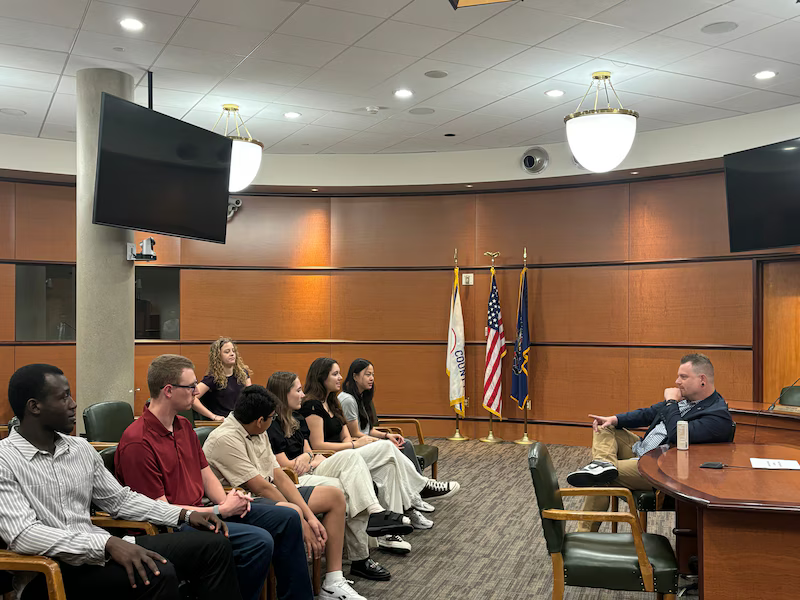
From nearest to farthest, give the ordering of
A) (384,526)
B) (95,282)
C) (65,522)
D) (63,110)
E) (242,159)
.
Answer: (65,522) < (384,526) < (95,282) < (242,159) < (63,110)

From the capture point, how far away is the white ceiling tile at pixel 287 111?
23.5ft

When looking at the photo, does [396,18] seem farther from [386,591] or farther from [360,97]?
[386,591]

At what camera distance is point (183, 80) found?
20.8ft

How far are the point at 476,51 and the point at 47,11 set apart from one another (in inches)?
119

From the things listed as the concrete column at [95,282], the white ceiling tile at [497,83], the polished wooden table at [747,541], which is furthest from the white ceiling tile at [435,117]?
the polished wooden table at [747,541]

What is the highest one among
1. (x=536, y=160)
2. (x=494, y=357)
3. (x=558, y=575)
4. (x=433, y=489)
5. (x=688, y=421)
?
(x=536, y=160)

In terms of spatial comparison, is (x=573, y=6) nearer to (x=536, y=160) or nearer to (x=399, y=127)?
(x=399, y=127)

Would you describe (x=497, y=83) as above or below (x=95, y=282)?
above

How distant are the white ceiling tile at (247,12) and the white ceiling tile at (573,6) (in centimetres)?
158

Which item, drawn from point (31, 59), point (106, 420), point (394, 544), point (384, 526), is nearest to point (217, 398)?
point (106, 420)

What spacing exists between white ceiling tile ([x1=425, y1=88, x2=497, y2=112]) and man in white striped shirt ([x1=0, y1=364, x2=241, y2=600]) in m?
4.77

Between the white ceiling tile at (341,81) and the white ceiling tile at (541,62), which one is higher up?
the white ceiling tile at (341,81)

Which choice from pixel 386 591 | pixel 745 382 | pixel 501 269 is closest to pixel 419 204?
pixel 501 269

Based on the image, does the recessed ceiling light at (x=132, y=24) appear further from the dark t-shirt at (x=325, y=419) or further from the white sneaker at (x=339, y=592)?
the white sneaker at (x=339, y=592)
